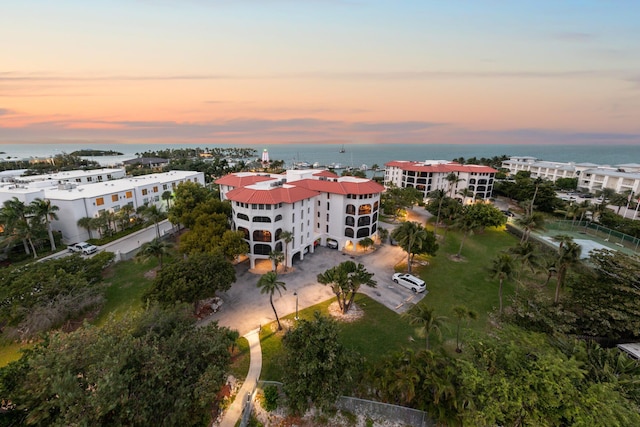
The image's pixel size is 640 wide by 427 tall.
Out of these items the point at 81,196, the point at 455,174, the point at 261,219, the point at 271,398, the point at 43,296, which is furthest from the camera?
the point at 455,174

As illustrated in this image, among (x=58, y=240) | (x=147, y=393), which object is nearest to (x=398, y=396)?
(x=147, y=393)

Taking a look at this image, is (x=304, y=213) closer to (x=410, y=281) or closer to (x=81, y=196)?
(x=410, y=281)

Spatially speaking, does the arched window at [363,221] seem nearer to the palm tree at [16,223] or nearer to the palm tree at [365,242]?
the palm tree at [365,242]

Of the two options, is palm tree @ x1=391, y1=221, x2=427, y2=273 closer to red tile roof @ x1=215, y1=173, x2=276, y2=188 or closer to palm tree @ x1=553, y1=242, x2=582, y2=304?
palm tree @ x1=553, y1=242, x2=582, y2=304

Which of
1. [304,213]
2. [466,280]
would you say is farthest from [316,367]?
[466,280]

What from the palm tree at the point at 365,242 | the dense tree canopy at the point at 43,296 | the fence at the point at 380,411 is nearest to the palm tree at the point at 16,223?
the dense tree canopy at the point at 43,296

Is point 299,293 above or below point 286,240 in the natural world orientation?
below

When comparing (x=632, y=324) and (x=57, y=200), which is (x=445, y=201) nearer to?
(x=632, y=324)
